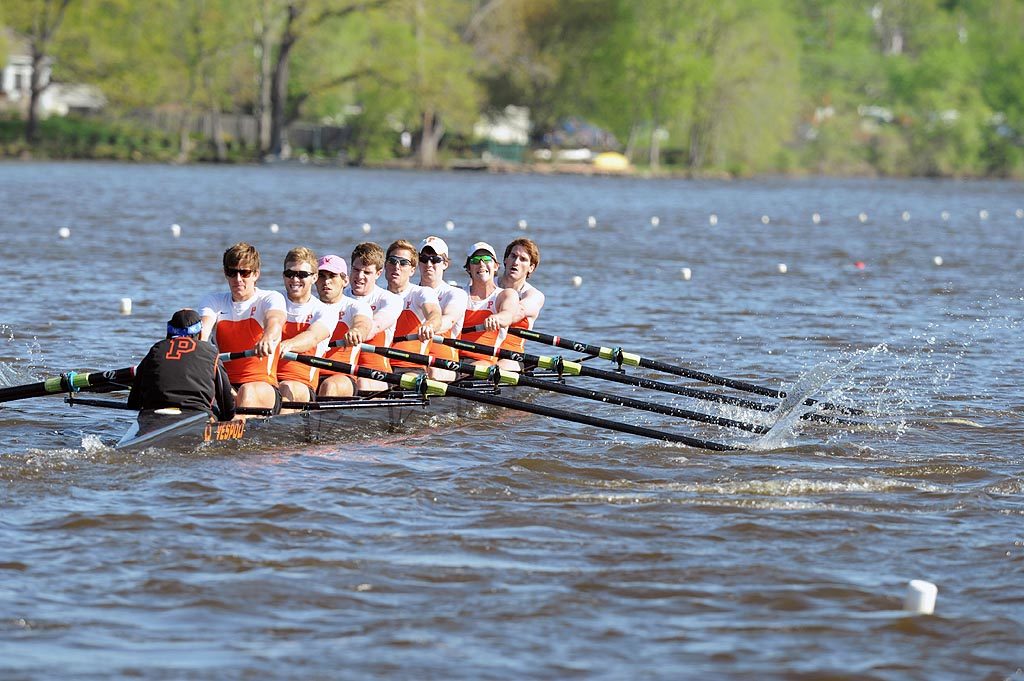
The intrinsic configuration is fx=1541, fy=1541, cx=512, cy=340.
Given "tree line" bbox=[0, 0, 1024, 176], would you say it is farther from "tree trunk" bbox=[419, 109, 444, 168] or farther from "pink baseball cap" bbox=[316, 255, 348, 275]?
"pink baseball cap" bbox=[316, 255, 348, 275]

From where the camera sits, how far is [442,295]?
471 inches

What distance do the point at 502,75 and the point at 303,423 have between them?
6559 centimetres

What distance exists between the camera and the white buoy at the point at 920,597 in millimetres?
6852

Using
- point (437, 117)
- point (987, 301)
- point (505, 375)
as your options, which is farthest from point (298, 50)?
point (505, 375)

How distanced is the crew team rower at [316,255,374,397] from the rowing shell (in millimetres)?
278

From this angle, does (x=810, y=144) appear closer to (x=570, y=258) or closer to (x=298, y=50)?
(x=298, y=50)

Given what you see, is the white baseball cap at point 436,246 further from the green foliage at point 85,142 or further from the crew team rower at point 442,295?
the green foliage at point 85,142

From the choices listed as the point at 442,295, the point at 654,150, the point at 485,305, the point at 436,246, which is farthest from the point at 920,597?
the point at 654,150

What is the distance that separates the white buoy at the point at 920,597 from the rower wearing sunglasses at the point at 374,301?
507cm

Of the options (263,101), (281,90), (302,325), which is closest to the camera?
(302,325)

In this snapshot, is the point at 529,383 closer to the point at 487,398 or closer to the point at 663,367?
the point at 487,398

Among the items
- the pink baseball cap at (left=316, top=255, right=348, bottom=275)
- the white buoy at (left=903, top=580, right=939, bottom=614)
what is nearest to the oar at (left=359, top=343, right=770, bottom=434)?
the pink baseball cap at (left=316, top=255, right=348, bottom=275)

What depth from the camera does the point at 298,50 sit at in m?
71.9

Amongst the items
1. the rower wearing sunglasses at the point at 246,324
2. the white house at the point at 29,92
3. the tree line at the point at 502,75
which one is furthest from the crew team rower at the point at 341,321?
the white house at the point at 29,92
